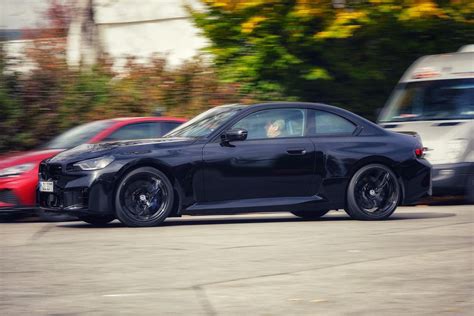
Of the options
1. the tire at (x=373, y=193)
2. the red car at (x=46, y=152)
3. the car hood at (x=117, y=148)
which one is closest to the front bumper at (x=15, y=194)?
the red car at (x=46, y=152)

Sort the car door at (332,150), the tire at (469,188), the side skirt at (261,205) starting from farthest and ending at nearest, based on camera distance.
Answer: the tire at (469,188) < the car door at (332,150) < the side skirt at (261,205)

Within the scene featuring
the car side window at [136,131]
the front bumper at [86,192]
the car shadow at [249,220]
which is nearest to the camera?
the front bumper at [86,192]

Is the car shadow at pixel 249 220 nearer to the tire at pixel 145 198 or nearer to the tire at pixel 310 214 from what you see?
the tire at pixel 310 214

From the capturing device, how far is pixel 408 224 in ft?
40.3

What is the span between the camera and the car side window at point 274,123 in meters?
12.4

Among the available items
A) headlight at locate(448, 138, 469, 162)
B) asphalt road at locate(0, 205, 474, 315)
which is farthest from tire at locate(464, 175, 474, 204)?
asphalt road at locate(0, 205, 474, 315)

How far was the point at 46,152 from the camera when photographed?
45.5 feet

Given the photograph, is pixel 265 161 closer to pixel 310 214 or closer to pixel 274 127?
pixel 274 127

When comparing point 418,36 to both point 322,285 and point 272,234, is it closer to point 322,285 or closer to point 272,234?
point 272,234

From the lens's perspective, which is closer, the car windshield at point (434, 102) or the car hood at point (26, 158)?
the car hood at point (26, 158)

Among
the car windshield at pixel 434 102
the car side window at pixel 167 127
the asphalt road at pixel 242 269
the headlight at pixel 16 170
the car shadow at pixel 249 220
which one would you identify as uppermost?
the car windshield at pixel 434 102

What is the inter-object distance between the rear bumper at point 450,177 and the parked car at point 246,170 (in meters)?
2.90

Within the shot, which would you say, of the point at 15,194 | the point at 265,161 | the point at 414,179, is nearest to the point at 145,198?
the point at 265,161

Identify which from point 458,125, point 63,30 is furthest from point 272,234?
point 63,30
